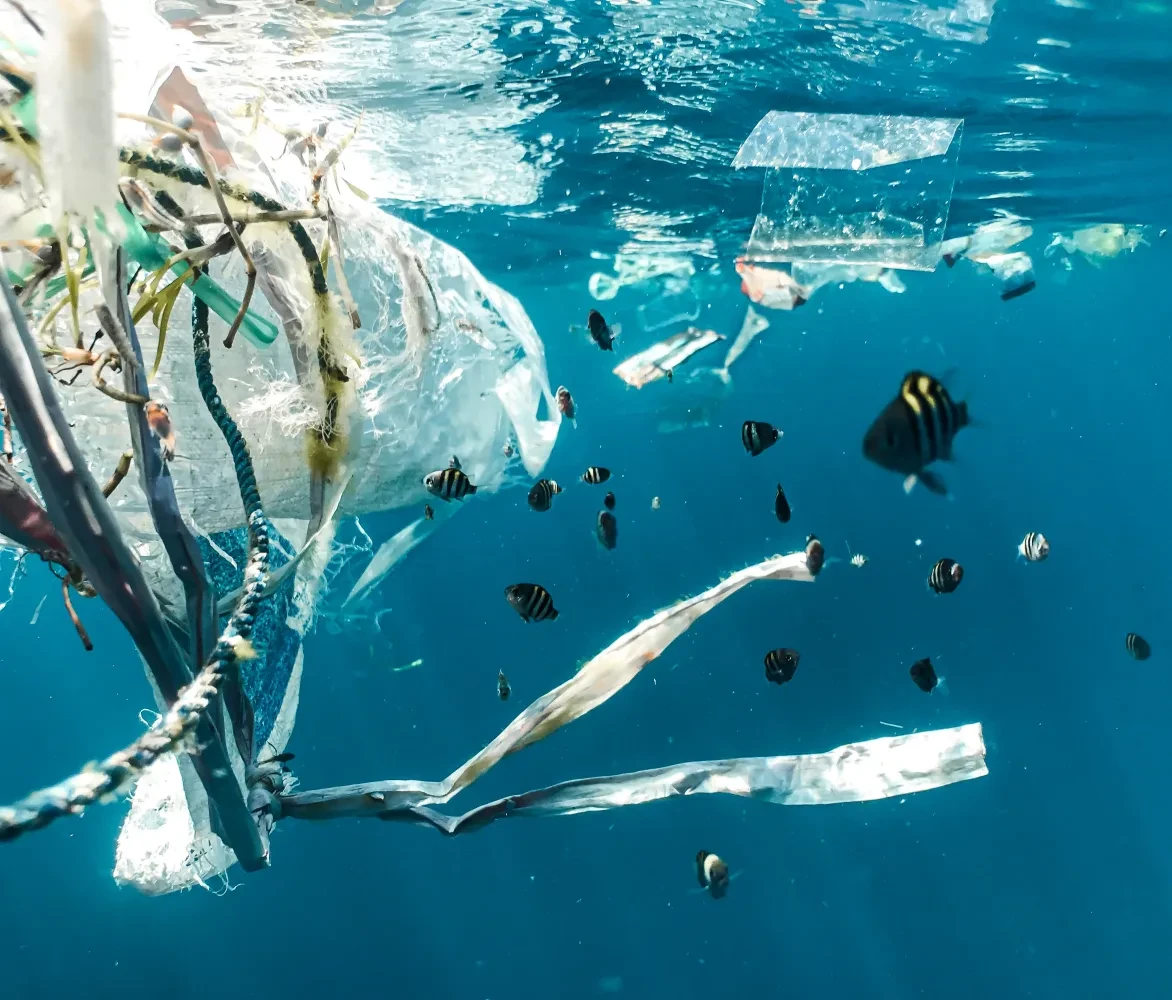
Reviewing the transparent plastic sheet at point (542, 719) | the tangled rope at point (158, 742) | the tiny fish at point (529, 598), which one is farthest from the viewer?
the tiny fish at point (529, 598)

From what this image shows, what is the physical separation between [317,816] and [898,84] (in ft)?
33.6

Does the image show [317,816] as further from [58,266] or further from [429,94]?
[429,94]

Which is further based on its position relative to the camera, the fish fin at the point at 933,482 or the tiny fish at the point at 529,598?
the tiny fish at the point at 529,598

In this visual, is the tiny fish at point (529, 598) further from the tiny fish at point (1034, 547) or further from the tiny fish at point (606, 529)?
the tiny fish at point (1034, 547)

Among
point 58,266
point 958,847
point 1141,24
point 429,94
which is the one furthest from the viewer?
point 958,847

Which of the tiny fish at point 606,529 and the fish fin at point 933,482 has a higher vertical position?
the fish fin at point 933,482

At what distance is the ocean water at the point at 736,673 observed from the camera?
29.4ft

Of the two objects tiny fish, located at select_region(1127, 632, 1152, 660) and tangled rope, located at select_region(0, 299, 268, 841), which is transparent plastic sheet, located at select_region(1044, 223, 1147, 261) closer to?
tiny fish, located at select_region(1127, 632, 1152, 660)

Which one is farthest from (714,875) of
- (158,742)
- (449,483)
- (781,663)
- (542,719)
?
(158,742)

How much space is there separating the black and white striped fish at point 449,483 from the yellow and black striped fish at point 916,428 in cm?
221

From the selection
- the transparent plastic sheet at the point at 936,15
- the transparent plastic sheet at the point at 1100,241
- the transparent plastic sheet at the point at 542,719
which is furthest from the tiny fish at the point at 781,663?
the transparent plastic sheet at the point at 1100,241

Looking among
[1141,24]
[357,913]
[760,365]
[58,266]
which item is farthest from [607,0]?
[760,365]

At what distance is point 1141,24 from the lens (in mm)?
8047

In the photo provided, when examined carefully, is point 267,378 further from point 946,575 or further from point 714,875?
point 714,875
